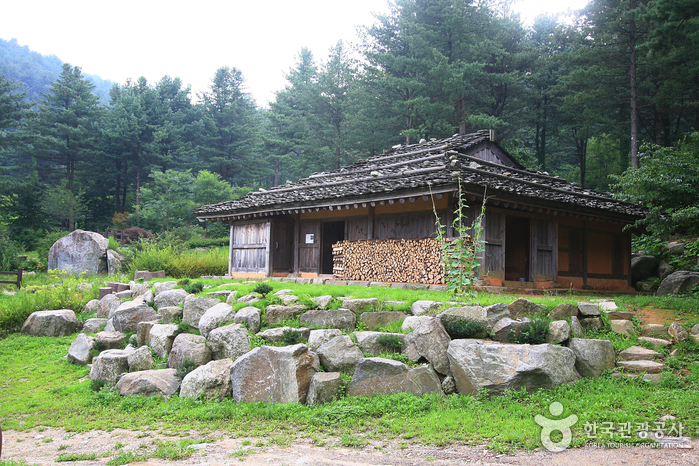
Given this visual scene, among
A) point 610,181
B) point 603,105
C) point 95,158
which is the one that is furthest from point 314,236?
point 95,158

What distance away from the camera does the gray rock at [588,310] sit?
8312mm

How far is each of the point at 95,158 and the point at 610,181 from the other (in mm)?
42782

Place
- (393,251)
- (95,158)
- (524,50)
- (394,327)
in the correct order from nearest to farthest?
1. (394,327)
2. (393,251)
3. (524,50)
4. (95,158)

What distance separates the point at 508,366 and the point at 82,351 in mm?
9856

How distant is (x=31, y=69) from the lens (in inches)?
3137

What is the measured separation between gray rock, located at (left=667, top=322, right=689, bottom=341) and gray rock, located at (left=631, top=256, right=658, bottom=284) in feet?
34.6

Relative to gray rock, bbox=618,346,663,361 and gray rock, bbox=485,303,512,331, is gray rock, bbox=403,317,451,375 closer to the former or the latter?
gray rock, bbox=485,303,512,331

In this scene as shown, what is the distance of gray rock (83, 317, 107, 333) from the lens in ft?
42.3

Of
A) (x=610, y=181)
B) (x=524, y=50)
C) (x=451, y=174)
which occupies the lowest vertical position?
(x=451, y=174)

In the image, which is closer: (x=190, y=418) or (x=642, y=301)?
(x=190, y=418)

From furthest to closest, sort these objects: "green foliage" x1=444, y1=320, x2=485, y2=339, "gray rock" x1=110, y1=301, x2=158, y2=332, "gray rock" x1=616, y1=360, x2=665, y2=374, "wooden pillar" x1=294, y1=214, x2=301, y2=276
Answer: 1. "wooden pillar" x1=294, y1=214, x2=301, y2=276
2. "gray rock" x1=110, y1=301, x2=158, y2=332
3. "green foliage" x1=444, y1=320, x2=485, y2=339
4. "gray rock" x1=616, y1=360, x2=665, y2=374

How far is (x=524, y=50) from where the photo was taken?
30562 mm

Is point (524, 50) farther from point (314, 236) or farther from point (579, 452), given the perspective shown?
point (579, 452)

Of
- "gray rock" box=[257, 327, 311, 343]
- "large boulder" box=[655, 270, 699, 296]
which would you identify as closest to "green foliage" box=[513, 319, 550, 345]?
"gray rock" box=[257, 327, 311, 343]
